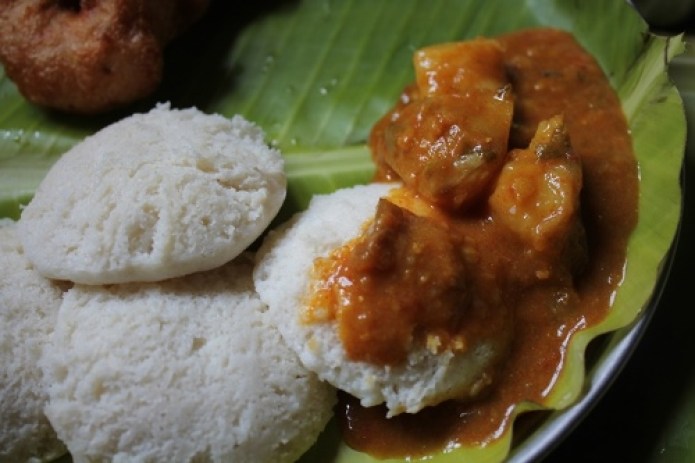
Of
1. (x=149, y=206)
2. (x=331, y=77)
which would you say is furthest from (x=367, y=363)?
(x=331, y=77)

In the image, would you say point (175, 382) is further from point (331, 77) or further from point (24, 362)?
point (331, 77)

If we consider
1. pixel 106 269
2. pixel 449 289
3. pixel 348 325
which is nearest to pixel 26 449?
pixel 106 269

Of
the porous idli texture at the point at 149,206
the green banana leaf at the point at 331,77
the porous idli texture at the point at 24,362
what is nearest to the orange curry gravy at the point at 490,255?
the green banana leaf at the point at 331,77

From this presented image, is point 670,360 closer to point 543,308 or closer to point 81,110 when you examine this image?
point 543,308

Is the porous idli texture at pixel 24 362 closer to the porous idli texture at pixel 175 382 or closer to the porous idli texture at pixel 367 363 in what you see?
the porous idli texture at pixel 175 382

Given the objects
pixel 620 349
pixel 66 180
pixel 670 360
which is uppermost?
pixel 66 180
